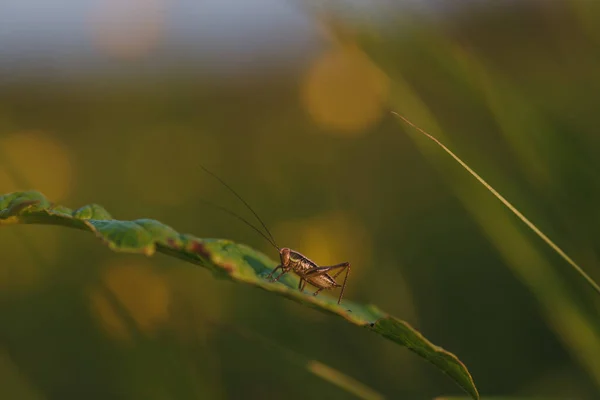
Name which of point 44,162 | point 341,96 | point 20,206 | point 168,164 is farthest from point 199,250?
point 168,164

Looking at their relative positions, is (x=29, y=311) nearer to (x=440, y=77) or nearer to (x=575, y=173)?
(x=440, y=77)

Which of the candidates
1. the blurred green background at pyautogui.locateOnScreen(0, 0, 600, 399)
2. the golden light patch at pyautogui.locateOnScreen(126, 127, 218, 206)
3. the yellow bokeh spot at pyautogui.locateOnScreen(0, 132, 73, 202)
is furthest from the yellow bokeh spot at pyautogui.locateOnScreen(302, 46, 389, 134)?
the yellow bokeh spot at pyautogui.locateOnScreen(0, 132, 73, 202)

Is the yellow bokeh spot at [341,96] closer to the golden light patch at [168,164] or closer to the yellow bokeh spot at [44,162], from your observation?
the golden light patch at [168,164]

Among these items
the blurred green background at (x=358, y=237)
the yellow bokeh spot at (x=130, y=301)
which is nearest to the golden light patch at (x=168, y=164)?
the blurred green background at (x=358, y=237)

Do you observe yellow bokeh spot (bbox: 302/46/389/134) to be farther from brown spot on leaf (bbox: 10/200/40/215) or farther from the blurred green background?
brown spot on leaf (bbox: 10/200/40/215)

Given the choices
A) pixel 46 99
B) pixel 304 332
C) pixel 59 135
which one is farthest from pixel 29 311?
pixel 46 99

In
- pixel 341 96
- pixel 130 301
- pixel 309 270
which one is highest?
pixel 341 96

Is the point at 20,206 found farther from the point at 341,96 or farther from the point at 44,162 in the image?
the point at 44,162
